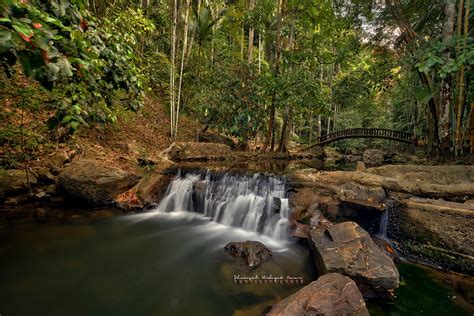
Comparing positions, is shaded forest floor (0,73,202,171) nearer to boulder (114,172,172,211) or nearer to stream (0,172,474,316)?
boulder (114,172,172,211)

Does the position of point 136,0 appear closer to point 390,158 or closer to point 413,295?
point 413,295

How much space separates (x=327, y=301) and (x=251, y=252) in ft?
6.11

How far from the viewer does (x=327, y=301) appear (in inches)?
107

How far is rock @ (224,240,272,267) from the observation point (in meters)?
4.29

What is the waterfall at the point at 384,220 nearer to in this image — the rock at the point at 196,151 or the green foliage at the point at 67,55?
the green foliage at the point at 67,55

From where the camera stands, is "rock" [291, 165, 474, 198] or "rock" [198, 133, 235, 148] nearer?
"rock" [291, 165, 474, 198]

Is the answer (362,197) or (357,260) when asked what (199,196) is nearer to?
(362,197)

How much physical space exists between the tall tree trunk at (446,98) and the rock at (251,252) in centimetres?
685

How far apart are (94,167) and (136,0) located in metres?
11.9

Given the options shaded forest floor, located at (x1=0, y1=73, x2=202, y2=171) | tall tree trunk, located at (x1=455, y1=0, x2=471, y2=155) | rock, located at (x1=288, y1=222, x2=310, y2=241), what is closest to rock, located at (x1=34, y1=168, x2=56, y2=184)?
shaded forest floor, located at (x1=0, y1=73, x2=202, y2=171)

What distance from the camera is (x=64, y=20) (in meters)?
2.15

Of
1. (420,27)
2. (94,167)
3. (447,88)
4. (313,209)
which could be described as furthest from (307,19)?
(94,167)

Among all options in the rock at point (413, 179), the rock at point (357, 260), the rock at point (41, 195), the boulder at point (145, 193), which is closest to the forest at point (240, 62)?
the rock at point (41, 195)

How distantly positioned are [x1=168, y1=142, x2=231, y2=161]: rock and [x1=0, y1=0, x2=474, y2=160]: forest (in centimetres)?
139
